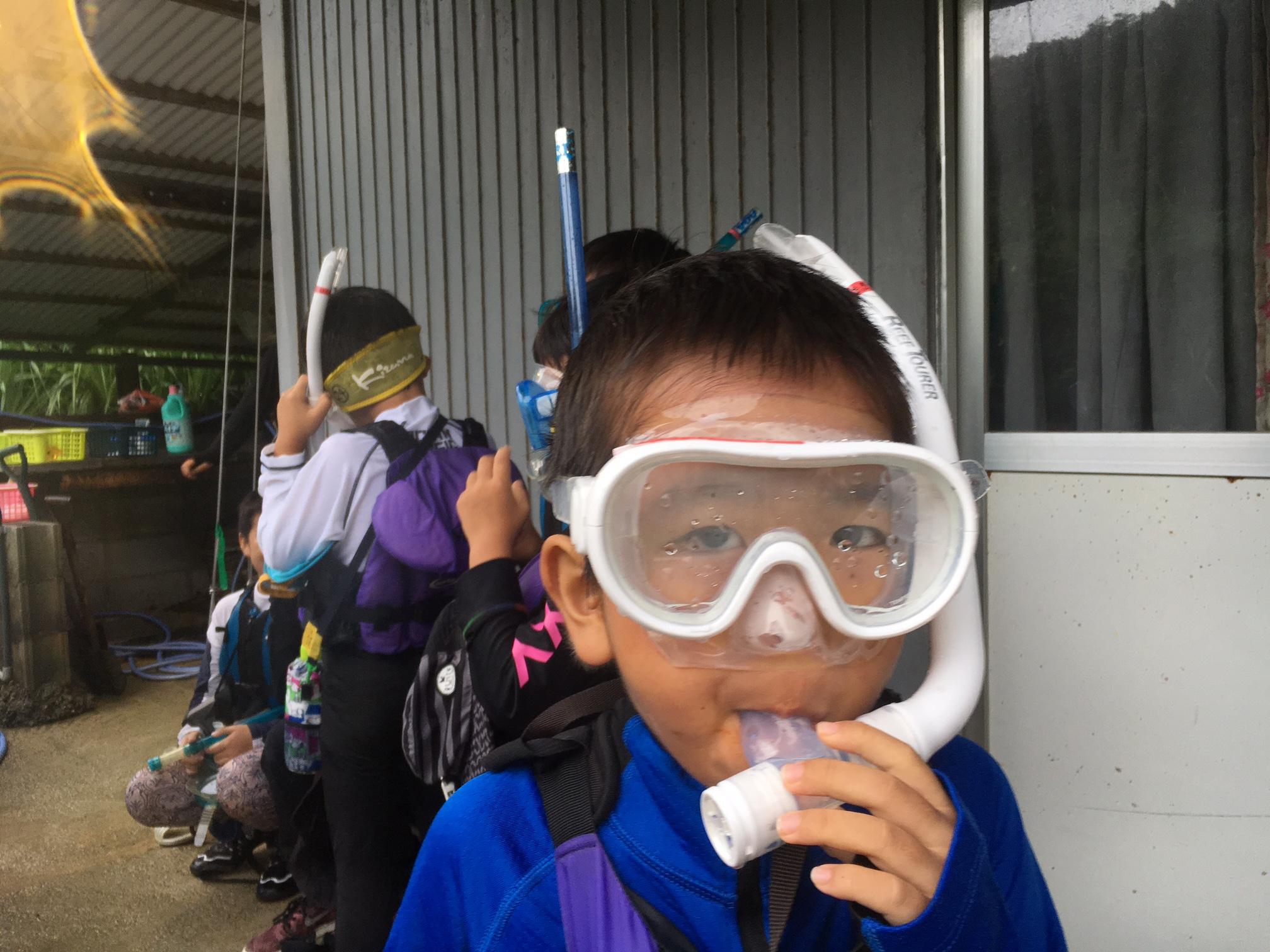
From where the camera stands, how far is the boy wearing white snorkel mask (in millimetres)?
714

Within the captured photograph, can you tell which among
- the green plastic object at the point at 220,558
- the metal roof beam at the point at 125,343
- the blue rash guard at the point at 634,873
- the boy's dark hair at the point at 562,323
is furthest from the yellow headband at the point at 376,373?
the metal roof beam at the point at 125,343

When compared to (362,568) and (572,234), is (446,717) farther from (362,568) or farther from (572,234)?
(572,234)

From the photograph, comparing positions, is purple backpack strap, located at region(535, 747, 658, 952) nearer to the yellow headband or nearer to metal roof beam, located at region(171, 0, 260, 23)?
the yellow headband

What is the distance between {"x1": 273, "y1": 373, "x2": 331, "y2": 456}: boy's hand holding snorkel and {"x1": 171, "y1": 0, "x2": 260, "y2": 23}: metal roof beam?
4490 millimetres

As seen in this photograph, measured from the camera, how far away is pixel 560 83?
325 cm

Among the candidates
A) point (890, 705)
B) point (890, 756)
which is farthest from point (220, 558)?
point (890, 756)

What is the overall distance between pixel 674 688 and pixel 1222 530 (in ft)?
5.57

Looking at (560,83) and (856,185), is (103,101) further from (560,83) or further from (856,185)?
(856,185)

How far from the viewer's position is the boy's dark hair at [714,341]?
0.87 meters

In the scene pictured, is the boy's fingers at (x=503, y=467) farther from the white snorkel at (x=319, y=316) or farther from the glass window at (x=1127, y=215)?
the glass window at (x=1127, y=215)

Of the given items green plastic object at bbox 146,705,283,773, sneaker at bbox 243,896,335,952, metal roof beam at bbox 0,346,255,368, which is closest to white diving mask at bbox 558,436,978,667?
sneaker at bbox 243,896,335,952

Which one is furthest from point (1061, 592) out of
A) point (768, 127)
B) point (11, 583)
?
point (11, 583)

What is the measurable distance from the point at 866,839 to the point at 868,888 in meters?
0.03

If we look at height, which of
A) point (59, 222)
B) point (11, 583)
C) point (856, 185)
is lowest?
point (11, 583)
